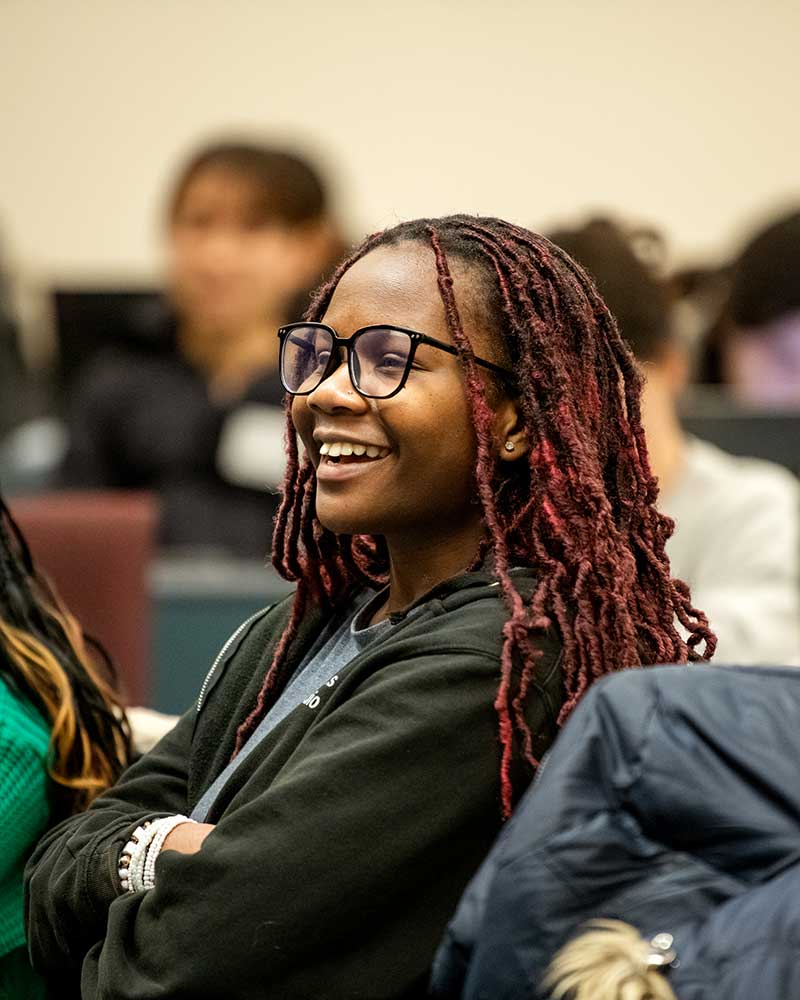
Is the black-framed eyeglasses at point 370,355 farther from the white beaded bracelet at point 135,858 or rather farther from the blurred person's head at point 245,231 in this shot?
the blurred person's head at point 245,231

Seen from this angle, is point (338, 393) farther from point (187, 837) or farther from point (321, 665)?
point (187, 837)

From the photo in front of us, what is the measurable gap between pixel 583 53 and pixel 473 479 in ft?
16.0

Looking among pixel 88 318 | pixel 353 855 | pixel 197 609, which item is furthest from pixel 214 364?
pixel 353 855

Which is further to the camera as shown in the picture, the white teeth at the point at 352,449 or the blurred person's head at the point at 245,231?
the blurred person's head at the point at 245,231

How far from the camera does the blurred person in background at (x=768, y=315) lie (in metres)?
3.47

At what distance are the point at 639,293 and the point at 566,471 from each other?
1106mm

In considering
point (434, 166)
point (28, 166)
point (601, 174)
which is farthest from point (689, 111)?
point (28, 166)

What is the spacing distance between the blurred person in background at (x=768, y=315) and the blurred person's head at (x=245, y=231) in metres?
0.92

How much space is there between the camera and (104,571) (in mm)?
2648

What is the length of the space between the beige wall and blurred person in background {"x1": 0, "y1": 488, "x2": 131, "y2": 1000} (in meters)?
4.28

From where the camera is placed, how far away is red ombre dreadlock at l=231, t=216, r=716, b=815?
1276mm

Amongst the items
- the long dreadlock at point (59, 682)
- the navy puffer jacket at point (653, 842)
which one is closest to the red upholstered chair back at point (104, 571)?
the long dreadlock at point (59, 682)

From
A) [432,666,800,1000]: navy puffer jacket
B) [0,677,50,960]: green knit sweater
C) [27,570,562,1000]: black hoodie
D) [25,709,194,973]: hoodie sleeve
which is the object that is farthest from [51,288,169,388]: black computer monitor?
[432,666,800,1000]: navy puffer jacket

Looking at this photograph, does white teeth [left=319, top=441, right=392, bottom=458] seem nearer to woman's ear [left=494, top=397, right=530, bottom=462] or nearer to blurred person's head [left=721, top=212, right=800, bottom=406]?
woman's ear [left=494, top=397, right=530, bottom=462]
